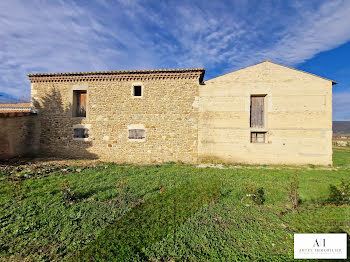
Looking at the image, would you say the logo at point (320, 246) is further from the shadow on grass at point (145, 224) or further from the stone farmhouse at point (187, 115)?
the stone farmhouse at point (187, 115)

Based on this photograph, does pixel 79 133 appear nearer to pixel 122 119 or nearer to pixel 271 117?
pixel 122 119

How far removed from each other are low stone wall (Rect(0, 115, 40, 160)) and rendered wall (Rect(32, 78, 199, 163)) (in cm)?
49

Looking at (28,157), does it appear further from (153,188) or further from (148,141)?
(153,188)

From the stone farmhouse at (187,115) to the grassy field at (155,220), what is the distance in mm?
3859

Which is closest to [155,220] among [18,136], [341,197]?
[341,197]

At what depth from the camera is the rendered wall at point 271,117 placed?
29.2ft

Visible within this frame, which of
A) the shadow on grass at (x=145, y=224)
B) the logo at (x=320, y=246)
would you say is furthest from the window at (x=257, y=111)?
the logo at (x=320, y=246)

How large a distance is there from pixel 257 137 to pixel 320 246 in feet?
24.5

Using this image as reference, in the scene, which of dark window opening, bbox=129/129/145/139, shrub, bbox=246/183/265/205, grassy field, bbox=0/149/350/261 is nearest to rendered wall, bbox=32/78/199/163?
dark window opening, bbox=129/129/145/139

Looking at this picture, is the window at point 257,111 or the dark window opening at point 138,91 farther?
the dark window opening at point 138,91

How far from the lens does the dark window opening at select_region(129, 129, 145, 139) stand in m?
9.79

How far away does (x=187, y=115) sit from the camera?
9594 mm

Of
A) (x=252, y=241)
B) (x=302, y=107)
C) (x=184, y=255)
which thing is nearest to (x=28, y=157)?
(x=184, y=255)

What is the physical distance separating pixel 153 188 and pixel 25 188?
13.5ft
